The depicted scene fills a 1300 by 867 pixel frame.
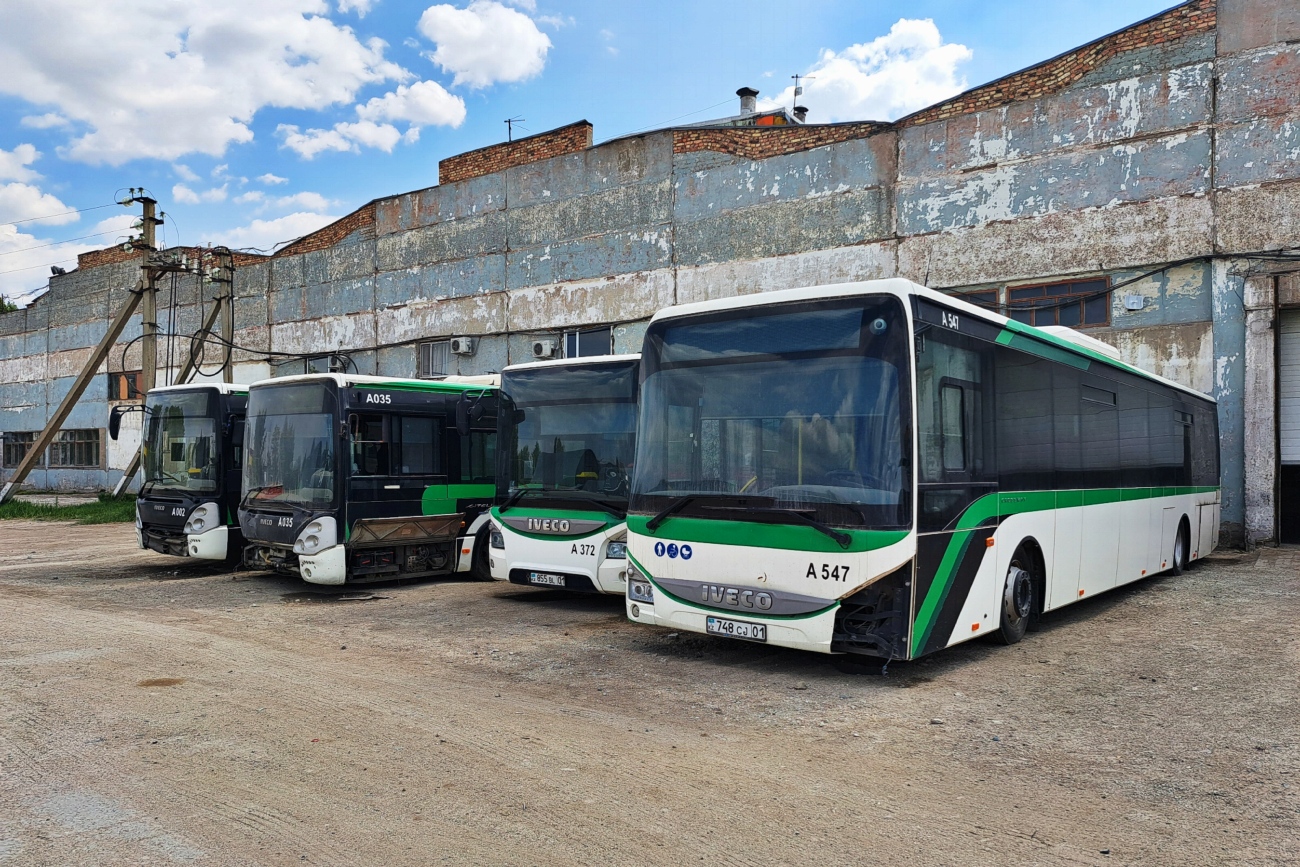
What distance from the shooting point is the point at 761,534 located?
278 inches

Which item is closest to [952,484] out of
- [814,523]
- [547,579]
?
[814,523]

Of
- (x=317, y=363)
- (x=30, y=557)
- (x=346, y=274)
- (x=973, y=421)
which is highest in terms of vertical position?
(x=346, y=274)

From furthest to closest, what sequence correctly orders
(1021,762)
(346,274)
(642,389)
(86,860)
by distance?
(346,274), (642,389), (1021,762), (86,860)

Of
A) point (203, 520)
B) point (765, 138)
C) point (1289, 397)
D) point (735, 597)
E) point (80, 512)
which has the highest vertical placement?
point (765, 138)

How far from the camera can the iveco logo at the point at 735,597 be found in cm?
704

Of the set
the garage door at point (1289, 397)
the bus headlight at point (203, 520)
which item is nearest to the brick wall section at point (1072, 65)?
the garage door at point (1289, 397)

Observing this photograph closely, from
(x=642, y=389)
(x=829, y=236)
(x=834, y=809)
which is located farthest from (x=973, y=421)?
(x=829, y=236)

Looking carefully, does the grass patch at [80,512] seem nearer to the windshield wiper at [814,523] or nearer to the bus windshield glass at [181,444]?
the bus windshield glass at [181,444]

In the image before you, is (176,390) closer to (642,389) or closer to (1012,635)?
(642,389)

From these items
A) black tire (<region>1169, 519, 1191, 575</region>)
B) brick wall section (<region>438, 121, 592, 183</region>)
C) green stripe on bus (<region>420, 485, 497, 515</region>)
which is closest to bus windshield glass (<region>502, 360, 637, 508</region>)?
green stripe on bus (<region>420, 485, 497, 515</region>)

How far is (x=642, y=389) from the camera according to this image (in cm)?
785

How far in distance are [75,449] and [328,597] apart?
28.2 meters

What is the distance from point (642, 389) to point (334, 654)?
3.43m

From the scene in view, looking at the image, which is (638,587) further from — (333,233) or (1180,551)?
(333,233)
